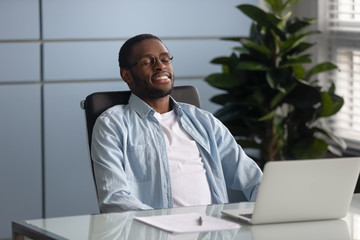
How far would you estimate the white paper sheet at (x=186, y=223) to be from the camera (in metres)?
1.99

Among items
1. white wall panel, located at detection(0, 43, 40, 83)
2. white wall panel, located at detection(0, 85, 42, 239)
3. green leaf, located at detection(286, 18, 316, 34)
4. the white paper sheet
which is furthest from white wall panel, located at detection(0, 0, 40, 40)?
the white paper sheet

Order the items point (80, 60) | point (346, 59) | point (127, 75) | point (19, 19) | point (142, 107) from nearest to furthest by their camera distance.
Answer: point (142, 107)
point (127, 75)
point (19, 19)
point (80, 60)
point (346, 59)

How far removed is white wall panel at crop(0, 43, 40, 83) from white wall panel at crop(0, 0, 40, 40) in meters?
0.05

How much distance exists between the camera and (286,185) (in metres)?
2.01

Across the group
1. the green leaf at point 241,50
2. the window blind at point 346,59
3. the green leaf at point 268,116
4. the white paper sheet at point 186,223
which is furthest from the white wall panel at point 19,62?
the white paper sheet at point 186,223

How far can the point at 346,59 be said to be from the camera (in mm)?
4883

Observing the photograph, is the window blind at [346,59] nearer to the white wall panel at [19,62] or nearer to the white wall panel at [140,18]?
the white wall panel at [140,18]

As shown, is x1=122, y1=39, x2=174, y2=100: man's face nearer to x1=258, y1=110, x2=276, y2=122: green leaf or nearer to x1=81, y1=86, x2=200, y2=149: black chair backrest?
x1=81, y1=86, x2=200, y2=149: black chair backrest

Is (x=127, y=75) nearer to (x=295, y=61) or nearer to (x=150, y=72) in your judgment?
(x=150, y=72)

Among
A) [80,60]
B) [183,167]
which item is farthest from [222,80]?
[183,167]

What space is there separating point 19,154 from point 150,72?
1643 millimetres

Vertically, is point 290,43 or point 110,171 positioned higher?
point 290,43

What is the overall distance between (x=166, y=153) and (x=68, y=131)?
1694 millimetres

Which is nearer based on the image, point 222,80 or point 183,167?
point 183,167
